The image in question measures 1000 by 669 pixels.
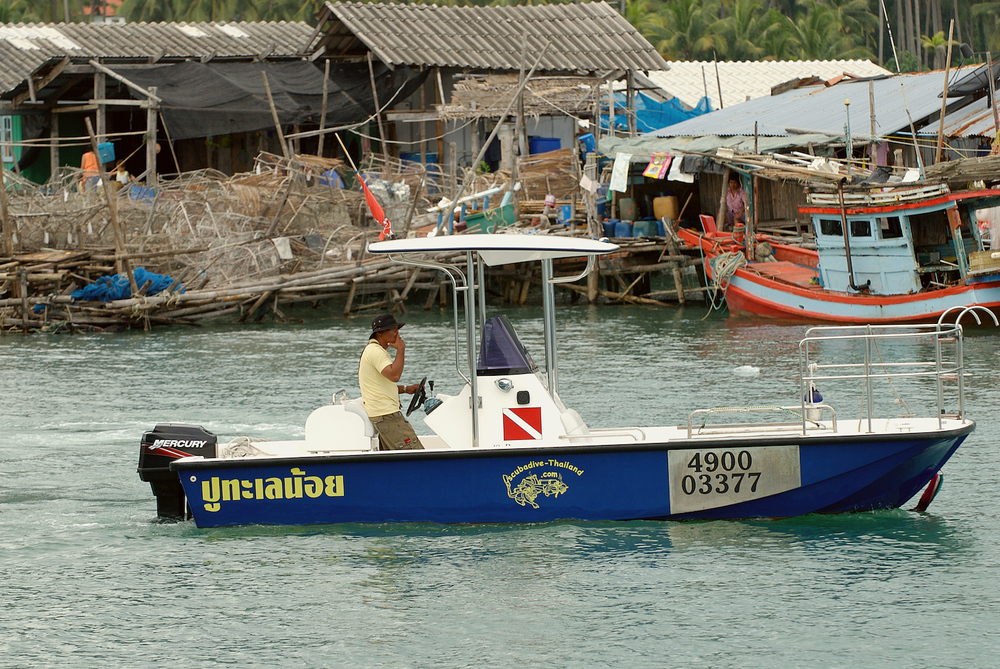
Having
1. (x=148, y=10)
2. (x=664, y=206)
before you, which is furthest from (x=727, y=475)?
(x=148, y=10)

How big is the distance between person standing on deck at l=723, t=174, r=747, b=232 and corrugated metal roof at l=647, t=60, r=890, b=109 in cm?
1415

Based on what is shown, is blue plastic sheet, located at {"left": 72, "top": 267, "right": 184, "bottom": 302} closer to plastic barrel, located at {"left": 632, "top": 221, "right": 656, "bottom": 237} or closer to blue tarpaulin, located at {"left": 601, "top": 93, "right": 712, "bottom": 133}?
plastic barrel, located at {"left": 632, "top": 221, "right": 656, "bottom": 237}

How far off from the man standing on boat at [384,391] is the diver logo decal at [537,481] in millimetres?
908

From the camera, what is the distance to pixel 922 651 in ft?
26.8

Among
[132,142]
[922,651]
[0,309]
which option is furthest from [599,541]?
[132,142]

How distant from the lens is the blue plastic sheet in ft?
89.2

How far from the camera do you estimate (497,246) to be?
10.1 metres

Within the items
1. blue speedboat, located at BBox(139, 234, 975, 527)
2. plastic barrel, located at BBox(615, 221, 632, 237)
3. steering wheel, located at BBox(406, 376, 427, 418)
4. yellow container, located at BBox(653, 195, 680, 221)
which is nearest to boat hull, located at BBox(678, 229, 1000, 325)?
plastic barrel, located at BBox(615, 221, 632, 237)

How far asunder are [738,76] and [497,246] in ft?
139

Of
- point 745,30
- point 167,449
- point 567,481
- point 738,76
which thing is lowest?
point 567,481

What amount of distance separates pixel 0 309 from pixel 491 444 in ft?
63.9

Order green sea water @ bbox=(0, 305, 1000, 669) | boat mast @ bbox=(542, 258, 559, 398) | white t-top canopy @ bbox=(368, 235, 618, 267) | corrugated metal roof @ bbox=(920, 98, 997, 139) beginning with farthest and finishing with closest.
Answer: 1. corrugated metal roof @ bbox=(920, 98, 997, 139)
2. boat mast @ bbox=(542, 258, 559, 398)
3. white t-top canopy @ bbox=(368, 235, 618, 267)
4. green sea water @ bbox=(0, 305, 1000, 669)

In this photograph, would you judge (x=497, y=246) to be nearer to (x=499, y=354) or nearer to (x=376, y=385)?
(x=499, y=354)

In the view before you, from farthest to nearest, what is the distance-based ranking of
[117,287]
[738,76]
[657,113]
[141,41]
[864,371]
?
[738,76]
[657,113]
[141,41]
[117,287]
[864,371]
